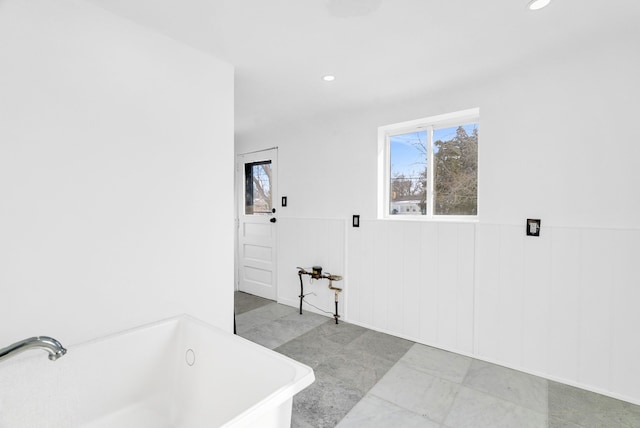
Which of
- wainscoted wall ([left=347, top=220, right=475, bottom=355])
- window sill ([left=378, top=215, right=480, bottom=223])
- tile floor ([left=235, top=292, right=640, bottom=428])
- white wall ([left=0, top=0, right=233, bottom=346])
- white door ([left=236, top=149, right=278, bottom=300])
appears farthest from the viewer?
white door ([left=236, top=149, right=278, bottom=300])

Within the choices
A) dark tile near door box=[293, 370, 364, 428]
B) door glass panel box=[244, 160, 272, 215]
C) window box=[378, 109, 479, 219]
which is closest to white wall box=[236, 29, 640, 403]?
window box=[378, 109, 479, 219]

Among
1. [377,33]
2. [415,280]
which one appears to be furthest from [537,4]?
[415,280]

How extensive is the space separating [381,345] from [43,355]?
92.7 inches

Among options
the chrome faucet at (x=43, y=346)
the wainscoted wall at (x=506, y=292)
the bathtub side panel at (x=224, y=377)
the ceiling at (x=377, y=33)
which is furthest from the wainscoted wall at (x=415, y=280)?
the chrome faucet at (x=43, y=346)

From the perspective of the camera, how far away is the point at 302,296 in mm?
3682

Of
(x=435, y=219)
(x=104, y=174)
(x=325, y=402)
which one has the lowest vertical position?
(x=325, y=402)

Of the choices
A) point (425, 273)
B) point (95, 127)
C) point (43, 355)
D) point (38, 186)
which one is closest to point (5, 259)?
point (38, 186)

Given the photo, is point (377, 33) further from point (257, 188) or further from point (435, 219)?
point (257, 188)

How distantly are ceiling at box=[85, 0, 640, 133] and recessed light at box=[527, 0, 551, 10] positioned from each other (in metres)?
0.03

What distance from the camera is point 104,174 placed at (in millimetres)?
1662

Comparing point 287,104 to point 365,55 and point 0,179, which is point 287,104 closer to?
point 365,55

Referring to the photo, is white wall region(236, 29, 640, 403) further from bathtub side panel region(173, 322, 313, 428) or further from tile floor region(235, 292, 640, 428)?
bathtub side panel region(173, 322, 313, 428)

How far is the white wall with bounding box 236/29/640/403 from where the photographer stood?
1993mm

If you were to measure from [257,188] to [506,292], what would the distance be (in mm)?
3233
